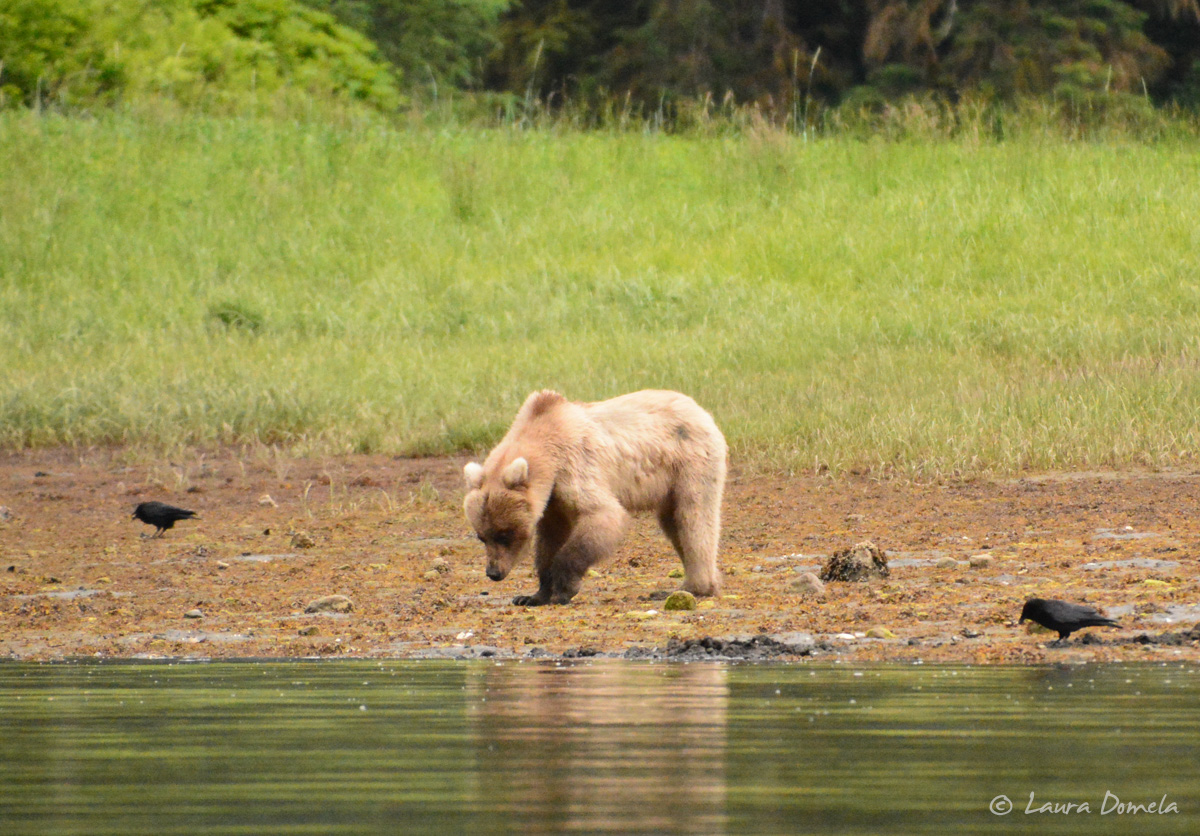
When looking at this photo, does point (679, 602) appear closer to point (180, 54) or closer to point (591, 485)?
point (591, 485)

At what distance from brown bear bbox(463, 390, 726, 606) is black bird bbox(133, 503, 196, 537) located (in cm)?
292

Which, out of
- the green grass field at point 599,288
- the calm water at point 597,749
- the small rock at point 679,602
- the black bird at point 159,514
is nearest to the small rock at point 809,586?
the small rock at point 679,602

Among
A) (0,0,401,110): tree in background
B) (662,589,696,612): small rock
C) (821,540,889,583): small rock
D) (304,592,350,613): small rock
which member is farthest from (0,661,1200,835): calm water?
(0,0,401,110): tree in background

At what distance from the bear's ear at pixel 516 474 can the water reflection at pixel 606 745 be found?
4.32 ft

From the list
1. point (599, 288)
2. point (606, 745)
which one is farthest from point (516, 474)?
point (599, 288)

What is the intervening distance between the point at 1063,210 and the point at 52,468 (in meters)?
10.1

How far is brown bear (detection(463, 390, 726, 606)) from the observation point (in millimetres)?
7902

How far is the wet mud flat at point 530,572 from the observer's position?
23.4 ft

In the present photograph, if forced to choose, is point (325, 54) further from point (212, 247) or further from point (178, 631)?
point (178, 631)

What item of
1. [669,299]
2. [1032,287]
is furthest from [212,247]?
[1032,287]

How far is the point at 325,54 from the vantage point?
26641 mm

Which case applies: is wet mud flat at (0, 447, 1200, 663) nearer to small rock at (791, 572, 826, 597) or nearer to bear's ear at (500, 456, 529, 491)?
small rock at (791, 572, 826, 597)

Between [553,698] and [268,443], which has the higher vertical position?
[553,698]

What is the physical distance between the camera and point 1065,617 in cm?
665
